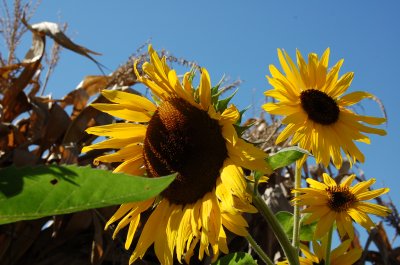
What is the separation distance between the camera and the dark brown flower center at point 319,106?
1.20 metres

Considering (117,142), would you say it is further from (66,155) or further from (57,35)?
(57,35)

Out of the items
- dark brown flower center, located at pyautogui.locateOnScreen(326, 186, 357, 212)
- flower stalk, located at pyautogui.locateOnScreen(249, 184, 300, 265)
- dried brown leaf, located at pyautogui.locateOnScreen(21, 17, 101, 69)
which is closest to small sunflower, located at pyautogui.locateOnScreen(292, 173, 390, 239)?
dark brown flower center, located at pyautogui.locateOnScreen(326, 186, 357, 212)

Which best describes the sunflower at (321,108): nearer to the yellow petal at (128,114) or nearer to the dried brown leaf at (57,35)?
the yellow petal at (128,114)

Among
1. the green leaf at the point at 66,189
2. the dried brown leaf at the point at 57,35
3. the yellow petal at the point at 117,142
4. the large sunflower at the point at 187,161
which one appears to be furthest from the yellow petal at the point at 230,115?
the dried brown leaf at the point at 57,35

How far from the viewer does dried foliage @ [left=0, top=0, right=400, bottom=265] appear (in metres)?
1.81

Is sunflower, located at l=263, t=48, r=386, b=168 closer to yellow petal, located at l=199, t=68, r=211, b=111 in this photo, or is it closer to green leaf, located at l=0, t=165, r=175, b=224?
yellow petal, located at l=199, t=68, r=211, b=111

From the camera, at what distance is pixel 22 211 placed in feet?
0.75

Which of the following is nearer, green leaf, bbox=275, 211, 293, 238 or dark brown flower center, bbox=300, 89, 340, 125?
green leaf, bbox=275, 211, 293, 238

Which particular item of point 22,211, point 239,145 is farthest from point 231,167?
point 22,211

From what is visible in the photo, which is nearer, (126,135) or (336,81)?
(126,135)

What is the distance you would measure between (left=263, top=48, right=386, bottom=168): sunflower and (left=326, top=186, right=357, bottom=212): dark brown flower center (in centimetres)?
6

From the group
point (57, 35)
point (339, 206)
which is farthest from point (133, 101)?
point (57, 35)

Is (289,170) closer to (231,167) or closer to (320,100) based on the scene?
(320,100)

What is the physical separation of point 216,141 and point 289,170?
57.3 inches
